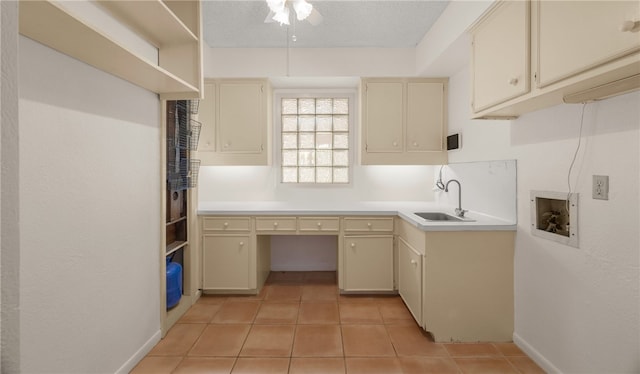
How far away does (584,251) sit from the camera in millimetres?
1596

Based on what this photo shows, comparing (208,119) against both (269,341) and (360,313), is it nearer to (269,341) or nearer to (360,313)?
(269,341)

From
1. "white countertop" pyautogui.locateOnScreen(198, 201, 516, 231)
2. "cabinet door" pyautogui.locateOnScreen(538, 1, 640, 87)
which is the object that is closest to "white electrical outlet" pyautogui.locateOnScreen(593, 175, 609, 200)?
"cabinet door" pyautogui.locateOnScreen(538, 1, 640, 87)

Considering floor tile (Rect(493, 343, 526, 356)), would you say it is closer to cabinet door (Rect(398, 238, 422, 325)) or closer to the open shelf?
cabinet door (Rect(398, 238, 422, 325))

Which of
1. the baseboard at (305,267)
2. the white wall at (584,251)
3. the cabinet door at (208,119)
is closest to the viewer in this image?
the white wall at (584,251)

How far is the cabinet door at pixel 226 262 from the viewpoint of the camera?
9.64ft

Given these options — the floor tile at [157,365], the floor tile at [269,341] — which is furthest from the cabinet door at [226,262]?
the floor tile at [157,365]

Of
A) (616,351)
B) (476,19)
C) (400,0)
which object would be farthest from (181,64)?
(616,351)

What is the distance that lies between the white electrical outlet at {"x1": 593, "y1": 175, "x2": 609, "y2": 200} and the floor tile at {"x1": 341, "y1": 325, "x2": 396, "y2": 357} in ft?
5.05

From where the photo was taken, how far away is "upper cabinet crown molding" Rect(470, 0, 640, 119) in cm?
108

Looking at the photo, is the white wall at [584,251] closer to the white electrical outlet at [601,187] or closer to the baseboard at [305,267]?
the white electrical outlet at [601,187]

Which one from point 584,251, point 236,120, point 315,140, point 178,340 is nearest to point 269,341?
point 178,340

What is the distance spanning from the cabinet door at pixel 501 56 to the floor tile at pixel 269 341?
2.15m

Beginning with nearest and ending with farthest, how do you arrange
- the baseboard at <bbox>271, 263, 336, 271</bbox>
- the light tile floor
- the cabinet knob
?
the cabinet knob, the light tile floor, the baseboard at <bbox>271, 263, 336, 271</bbox>

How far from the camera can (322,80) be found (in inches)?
131
